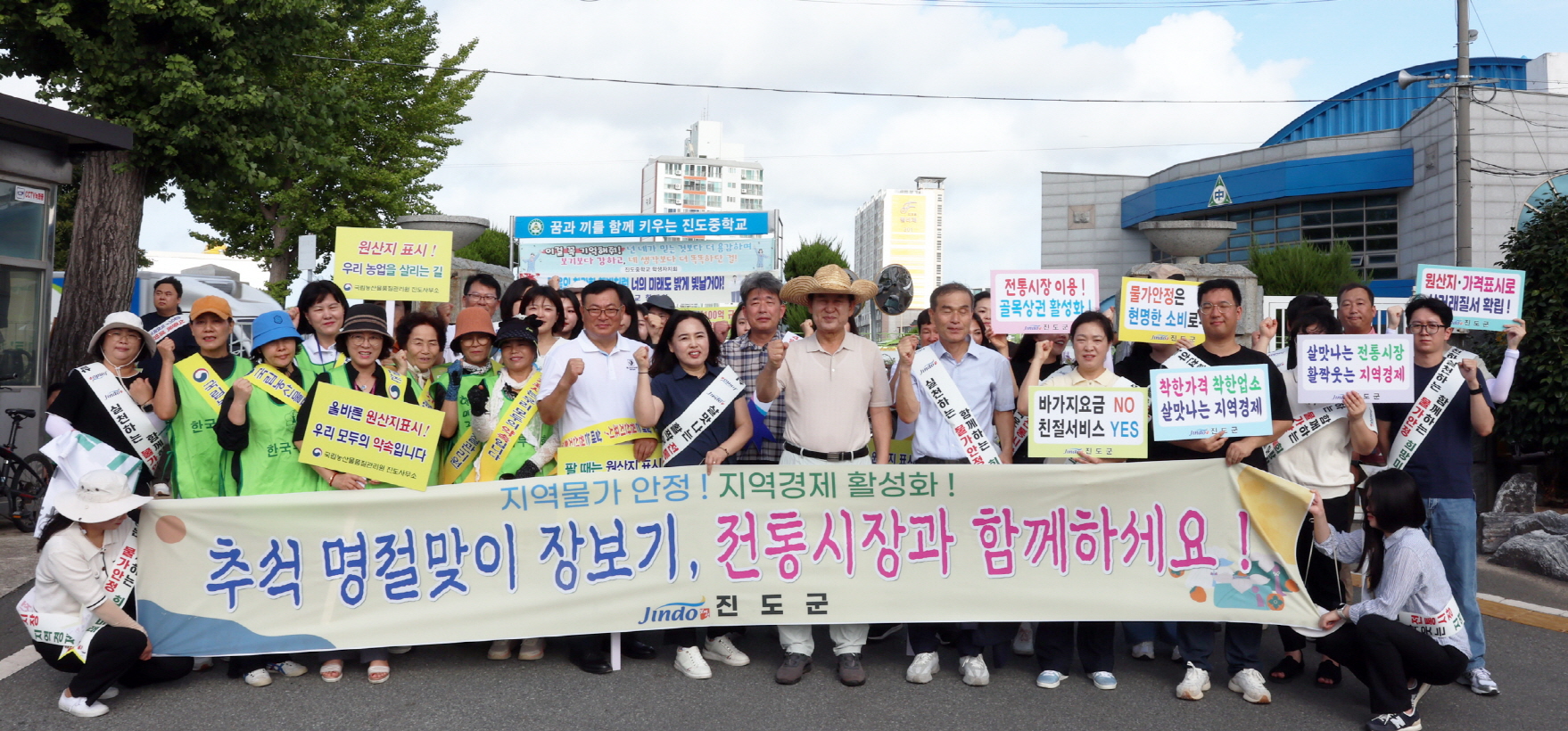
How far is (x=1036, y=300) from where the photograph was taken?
5.80 m

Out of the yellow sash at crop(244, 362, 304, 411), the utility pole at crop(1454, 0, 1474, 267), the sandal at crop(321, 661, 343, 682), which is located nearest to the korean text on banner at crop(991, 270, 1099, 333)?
the yellow sash at crop(244, 362, 304, 411)

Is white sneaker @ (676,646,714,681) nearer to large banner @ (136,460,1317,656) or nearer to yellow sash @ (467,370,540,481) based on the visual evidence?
large banner @ (136,460,1317,656)

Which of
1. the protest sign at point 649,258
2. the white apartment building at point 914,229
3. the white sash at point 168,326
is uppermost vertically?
the white apartment building at point 914,229

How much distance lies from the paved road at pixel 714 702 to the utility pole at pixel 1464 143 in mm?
11020

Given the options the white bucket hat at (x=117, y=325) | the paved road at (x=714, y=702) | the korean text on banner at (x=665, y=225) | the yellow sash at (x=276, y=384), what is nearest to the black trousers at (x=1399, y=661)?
the paved road at (x=714, y=702)

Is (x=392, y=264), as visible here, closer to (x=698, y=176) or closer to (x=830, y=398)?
(x=830, y=398)

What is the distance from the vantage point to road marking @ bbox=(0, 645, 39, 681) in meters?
4.90

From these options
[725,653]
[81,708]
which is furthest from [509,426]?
[81,708]

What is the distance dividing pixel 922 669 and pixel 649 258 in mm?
9081

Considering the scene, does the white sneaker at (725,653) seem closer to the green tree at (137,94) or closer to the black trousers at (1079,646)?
the black trousers at (1079,646)

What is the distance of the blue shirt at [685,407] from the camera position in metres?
5.03

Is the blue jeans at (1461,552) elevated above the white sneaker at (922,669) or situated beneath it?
elevated above

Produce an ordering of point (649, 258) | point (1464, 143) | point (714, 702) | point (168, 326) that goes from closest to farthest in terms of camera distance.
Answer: point (714, 702)
point (168, 326)
point (649, 258)
point (1464, 143)

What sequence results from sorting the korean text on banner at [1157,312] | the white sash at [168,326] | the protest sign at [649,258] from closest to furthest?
the korean text on banner at [1157,312], the white sash at [168,326], the protest sign at [649,258]
